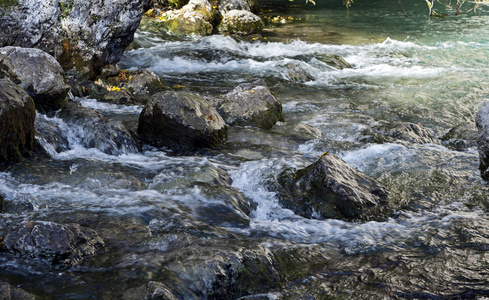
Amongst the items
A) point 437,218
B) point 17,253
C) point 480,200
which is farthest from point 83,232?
point 480,200

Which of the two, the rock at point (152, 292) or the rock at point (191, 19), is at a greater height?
the rock at point (191, 19)

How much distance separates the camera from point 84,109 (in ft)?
23.0

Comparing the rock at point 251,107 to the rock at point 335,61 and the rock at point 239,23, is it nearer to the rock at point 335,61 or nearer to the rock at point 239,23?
→ the rock at point 335,61

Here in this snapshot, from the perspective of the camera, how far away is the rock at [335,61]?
1223cm

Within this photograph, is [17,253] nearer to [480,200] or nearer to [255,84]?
[480,200]

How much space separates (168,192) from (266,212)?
1.11 m

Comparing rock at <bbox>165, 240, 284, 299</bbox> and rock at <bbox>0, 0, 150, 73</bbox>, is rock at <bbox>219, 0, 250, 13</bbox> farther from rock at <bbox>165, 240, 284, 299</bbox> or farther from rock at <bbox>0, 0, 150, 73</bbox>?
rock at <bbox>165, 240, 284, 299</bbox>

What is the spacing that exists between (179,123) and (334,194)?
96.9 inches

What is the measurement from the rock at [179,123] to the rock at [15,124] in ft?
5.20

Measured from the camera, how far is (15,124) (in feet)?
17.4

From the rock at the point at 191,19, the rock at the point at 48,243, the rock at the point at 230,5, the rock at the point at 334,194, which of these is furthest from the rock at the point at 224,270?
the rock at the point at 230,5

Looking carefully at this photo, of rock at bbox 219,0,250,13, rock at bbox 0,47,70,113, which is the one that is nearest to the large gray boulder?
rock at bbox 0,47,70,113

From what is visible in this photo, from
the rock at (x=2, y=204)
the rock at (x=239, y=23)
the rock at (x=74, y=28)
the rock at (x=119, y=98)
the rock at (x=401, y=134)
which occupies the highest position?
the rock at (x=74, y=28)

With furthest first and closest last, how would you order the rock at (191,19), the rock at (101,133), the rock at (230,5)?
the rock at (230,5)
the rock at (191,19)
the rock at (101,133)
